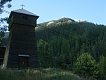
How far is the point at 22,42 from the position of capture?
125 ft


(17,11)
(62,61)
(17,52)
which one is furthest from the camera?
(62,61)

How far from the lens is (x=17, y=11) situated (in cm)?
3981

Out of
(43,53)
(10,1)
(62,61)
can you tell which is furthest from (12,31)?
(62,61)

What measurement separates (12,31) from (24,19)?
276cm

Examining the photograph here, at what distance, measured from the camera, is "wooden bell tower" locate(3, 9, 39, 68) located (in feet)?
122

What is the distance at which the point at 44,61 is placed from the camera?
3196 inches

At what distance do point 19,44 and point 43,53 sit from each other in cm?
4336

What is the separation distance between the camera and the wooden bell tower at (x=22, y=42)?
37088mm

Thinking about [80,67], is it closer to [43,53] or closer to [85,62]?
[85,62]

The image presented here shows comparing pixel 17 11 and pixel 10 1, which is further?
pixel 17 11

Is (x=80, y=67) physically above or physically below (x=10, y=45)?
below

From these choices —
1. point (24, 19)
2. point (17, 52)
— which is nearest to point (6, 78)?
point (17, 52)

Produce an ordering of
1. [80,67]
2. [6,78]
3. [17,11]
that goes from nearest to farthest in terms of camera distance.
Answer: [6,78]
[17,11]
[80,67]

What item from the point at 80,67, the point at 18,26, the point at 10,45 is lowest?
the point at 80,67
